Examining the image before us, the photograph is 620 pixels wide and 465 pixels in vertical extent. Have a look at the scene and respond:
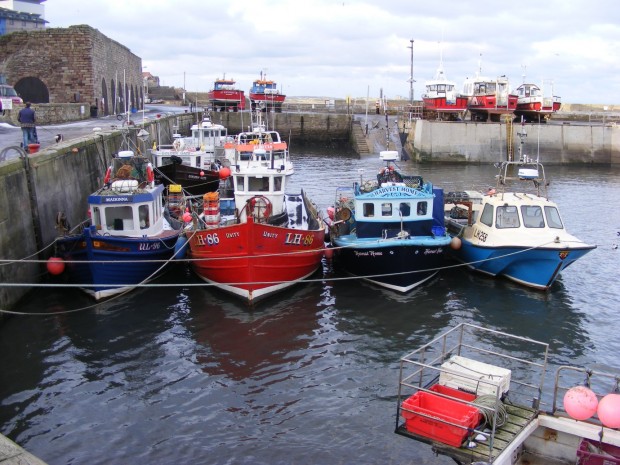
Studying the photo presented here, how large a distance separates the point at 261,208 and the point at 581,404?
11.5 metres

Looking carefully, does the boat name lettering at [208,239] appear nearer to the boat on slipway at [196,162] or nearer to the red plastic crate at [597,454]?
the boat on slipway at [196,162]

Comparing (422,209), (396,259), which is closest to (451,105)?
(422,209)

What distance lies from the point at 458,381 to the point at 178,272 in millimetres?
11689

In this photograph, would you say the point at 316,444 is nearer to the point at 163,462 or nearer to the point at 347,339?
the point at 163,462

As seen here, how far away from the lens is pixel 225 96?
58.0 meters

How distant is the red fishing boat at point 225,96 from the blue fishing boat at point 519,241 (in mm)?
40858

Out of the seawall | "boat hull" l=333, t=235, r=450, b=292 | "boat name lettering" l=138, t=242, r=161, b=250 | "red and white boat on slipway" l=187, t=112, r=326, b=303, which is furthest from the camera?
the seawall

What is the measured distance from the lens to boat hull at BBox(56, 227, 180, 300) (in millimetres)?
15938

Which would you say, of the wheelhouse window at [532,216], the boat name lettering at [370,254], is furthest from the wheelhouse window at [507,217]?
the boat name lettering at [370,254]

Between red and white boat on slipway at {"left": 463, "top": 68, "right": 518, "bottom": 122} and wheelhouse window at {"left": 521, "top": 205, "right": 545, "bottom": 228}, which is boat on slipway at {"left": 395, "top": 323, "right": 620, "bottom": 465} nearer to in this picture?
wheelhouse window at {"left": 521, "top": 205, "right": 545, "bottom": 228}

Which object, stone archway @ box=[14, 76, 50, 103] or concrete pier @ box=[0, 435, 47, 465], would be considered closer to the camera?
concrete pier @ box=[0, 435, 47, 465]

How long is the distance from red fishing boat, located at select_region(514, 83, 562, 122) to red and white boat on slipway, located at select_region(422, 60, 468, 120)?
15.0 ft

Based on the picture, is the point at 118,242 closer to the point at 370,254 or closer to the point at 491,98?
the point at 370,254

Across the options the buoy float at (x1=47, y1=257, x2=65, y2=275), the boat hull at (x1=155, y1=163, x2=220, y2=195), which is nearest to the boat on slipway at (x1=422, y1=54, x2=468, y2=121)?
the boat hull at (x1=155, y1=163, x2=220, y2=195)
